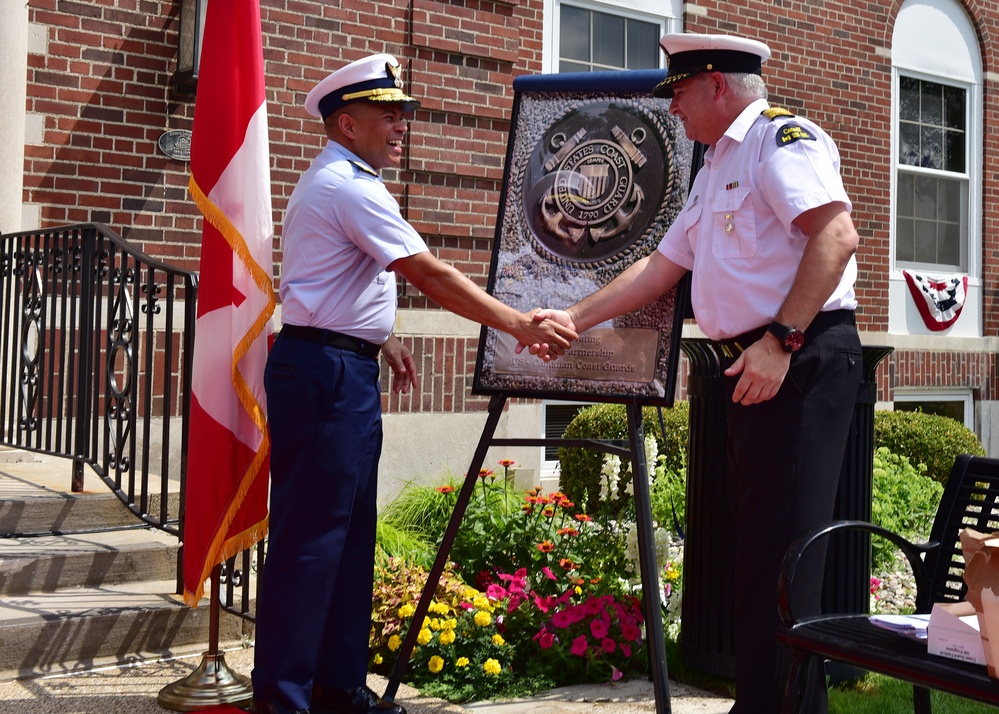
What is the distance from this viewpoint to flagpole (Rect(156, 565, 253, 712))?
11.9 ft

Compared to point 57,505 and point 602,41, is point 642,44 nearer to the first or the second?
point 602,41

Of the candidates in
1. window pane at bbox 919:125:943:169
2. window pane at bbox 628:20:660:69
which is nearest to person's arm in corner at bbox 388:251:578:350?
window pane at bbox 628:20:660:69

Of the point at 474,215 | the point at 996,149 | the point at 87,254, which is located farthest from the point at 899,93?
the point at 87,254

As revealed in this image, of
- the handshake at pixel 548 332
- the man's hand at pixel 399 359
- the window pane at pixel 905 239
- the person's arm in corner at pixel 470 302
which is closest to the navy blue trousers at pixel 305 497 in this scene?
the person's arm in corner at pixel 470 302

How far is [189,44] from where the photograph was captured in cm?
625

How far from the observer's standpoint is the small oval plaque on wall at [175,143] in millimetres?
6438

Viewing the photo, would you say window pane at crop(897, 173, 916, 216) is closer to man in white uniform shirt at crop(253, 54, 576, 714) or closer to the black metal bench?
man in white uniform shirt at crop(253, 54, 576, 714)

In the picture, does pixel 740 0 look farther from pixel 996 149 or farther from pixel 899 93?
pixel 996 149

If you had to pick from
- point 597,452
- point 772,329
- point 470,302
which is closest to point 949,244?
point 597,452

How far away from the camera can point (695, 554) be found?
3979mm

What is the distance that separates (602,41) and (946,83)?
4.35 metres

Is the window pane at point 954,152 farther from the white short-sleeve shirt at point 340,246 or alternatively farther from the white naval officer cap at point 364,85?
the white short-sleeve shirt at point 340,246

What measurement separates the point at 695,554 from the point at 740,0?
259 inches

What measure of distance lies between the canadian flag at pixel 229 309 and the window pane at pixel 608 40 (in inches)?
203
